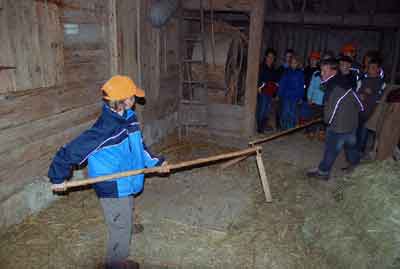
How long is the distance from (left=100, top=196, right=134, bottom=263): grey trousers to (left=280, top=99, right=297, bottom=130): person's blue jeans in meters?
6.18

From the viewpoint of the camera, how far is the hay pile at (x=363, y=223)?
12.8 feet

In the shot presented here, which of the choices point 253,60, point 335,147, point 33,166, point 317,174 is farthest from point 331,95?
point 33,166

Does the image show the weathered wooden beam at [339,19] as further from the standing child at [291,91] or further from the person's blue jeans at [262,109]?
the person's blue jeans at [262,109]

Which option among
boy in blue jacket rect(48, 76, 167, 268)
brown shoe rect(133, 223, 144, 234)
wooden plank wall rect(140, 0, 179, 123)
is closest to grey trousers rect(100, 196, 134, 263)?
boy in blue jacket rect(48, 76, 167, 268)

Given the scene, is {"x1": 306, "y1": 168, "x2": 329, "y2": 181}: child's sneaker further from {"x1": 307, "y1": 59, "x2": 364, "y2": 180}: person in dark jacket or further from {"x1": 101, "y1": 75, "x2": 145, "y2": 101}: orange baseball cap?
{"x1": 101, "y1": 75, "x2": 145, "y2": 101}: orange baseball cap

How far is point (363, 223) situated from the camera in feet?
14.3

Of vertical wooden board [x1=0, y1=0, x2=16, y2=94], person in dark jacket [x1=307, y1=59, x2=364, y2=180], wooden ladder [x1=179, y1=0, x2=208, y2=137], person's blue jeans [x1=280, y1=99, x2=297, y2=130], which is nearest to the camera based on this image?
vertical wooden board [x1=0, y1=0, x2=16, y2=94]

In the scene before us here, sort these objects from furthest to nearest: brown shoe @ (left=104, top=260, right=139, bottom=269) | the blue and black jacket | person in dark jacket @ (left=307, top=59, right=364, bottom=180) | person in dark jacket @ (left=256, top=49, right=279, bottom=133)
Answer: person in dark jacket @ (left=256, top=49, right=279, bottom=133)
person in dark jacket @ (left=307, top=59, right=364, bottom=180)
brown shoe @ (left=104, top=260, right=139, bottom=269)
the blue and black jacket

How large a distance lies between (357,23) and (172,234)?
23.8 ft

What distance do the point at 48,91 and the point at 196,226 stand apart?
2.68 m

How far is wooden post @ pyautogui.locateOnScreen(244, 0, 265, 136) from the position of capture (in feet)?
24.8

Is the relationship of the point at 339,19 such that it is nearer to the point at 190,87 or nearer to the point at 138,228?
the point at 190,87

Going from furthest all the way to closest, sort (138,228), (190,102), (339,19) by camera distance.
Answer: (339,19), (190,102), (138,228)

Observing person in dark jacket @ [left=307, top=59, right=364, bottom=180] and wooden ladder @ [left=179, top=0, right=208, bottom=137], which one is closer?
person in dark jacket @ [left=307, top=59, right=364, bottom=180]
